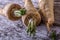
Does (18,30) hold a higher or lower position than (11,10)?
lower

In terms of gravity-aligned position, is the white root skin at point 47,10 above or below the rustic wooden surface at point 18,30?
above

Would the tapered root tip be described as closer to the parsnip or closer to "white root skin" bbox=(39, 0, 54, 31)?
the parsnip

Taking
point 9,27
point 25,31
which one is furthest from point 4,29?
point 25,31

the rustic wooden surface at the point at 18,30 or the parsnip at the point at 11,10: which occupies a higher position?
the parsnip at the point at 11,10

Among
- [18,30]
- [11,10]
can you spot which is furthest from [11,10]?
[18,30]

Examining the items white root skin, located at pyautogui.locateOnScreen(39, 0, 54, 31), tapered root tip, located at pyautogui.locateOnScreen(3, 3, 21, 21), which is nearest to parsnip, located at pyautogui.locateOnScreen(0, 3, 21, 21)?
tapered root tip, located at pyautogui.locateOnScreen(3, 3, 21, 21)

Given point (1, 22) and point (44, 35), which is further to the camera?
point (1, 22)

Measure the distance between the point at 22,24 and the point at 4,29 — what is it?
0.12 m

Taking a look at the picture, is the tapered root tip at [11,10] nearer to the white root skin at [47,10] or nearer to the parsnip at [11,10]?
the parsnip at [11,10]

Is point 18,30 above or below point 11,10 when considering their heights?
below

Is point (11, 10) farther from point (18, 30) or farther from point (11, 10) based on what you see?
point (18, 30)

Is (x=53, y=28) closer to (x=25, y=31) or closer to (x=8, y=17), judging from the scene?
(x=25, y=31)

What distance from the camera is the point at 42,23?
43.9 inches

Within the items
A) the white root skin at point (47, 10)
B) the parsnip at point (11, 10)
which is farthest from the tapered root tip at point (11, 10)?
the white root skin at point (47, 10)
